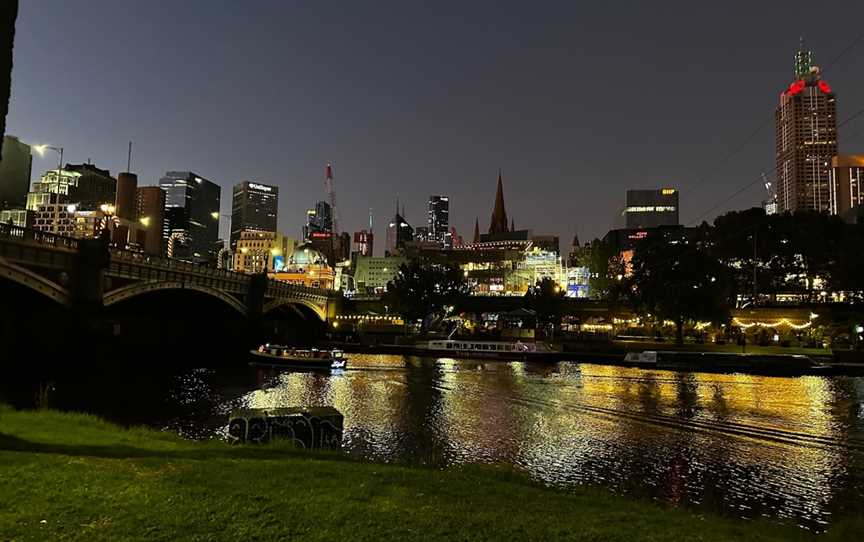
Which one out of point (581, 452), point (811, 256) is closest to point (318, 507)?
point (581, 452)

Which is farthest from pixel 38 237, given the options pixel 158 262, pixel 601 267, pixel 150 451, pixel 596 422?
pixel 601 267

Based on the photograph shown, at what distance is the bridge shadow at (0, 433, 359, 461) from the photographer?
15023 millimetres

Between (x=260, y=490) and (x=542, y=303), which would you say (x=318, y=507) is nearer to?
(x=260, y=490)

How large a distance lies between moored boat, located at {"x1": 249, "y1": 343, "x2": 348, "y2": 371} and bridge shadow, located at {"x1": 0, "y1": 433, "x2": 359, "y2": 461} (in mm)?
46717

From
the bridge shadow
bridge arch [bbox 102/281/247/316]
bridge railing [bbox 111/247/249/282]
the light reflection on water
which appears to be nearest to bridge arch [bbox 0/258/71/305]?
bridge arch [bbox 102/281/247/316]

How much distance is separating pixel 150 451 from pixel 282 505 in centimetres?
756

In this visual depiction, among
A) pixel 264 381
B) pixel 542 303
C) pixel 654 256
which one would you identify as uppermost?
pixel 654 256

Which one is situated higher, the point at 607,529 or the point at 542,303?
the point at 542,303

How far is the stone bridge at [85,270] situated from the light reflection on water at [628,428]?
13089 mm

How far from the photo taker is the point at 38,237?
48.4 meters

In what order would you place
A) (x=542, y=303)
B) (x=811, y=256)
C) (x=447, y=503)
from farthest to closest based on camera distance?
1. (x=542, y=303)
2. (x=811, y=256)
3. (x=447, y=503)

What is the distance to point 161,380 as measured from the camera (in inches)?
2061

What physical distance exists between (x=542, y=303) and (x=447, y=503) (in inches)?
4308

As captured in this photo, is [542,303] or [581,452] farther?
[542,303]
